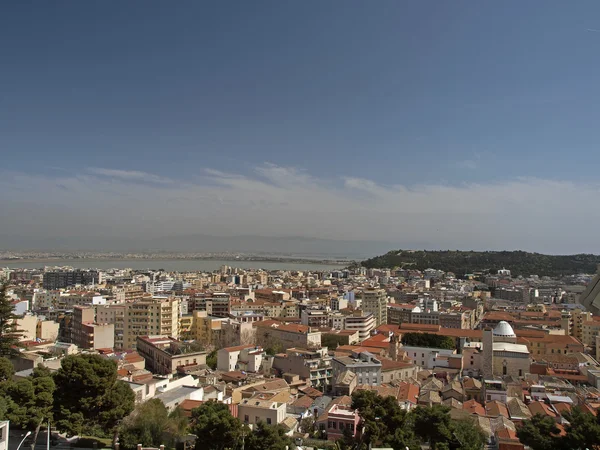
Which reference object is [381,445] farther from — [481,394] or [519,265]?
[519,265]

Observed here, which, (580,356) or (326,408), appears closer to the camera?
(326,408)

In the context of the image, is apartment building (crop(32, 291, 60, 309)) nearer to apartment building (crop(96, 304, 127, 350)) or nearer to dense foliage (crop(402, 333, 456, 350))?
apartment building (crop(96, 304, 127, 350))

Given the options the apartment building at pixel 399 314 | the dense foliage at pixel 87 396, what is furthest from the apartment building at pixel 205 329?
the dense foliage at pixel 87 396

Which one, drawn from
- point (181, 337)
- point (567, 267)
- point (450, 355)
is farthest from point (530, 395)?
point (567, 267)

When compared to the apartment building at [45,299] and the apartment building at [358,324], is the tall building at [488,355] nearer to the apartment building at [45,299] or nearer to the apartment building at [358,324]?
the apartment building at [358,324]

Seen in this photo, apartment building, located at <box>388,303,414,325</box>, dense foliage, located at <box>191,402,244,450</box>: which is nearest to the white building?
apartment building, located at <box>388,303,414,325</box>

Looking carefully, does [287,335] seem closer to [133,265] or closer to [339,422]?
[339,422]
